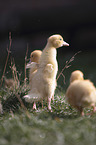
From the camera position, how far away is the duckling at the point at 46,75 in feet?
8.61

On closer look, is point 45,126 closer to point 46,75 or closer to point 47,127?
point 47,127

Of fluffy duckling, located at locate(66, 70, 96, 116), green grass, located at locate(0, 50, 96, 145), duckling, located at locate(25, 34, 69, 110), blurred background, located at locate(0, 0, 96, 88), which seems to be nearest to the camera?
green grass, located at locate(0, 50, 96, 145)

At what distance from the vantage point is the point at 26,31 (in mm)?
9078

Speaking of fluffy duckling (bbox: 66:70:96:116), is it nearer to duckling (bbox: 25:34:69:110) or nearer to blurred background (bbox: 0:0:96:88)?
duckling (bbox: 25:34:69:110)

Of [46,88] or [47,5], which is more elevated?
[47,5]

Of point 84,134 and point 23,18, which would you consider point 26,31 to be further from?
point 84,134

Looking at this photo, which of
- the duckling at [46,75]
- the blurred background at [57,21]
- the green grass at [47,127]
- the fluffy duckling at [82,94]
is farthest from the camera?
the blurred background at [57,21]

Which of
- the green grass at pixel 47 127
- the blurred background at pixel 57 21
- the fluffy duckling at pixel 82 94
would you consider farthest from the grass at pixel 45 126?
the blurred background at pixel 57 21

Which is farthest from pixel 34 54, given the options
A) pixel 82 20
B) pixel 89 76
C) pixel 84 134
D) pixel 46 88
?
pixel 82 20

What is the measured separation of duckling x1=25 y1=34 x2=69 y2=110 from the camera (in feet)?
8.61

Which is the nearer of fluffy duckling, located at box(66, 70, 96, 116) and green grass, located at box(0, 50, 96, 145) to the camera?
green grass, located at box(0, 50, 96, 145)

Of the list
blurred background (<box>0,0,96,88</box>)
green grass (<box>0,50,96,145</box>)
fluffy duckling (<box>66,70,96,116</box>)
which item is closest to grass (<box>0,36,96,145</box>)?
green grass (<box>0,50,96,145</box>)

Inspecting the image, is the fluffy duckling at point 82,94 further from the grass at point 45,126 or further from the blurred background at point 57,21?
the blurred background at point 57,21

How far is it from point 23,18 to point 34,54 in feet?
19.0
